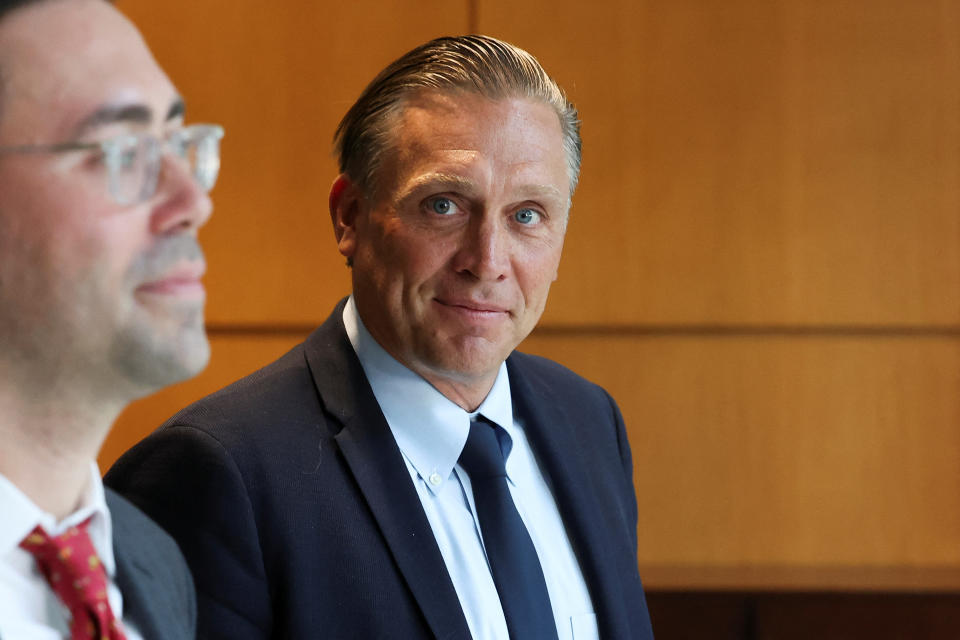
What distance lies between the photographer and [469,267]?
143 centimetres

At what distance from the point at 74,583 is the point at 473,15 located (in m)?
2.39

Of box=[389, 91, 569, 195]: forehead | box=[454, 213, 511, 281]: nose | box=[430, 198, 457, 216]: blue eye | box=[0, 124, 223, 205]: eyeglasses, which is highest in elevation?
box=[0, 124, 223, 205]: eyeglasses

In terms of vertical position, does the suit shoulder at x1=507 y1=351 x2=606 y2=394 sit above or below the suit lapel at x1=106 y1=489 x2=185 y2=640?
below

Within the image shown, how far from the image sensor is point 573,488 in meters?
1.57

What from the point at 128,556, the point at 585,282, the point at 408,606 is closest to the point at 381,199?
the point at 408,606

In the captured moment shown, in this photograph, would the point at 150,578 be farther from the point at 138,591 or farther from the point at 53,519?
the point at 53,519

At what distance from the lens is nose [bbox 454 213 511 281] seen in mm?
1418

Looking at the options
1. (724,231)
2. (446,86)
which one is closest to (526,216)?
(446,86)

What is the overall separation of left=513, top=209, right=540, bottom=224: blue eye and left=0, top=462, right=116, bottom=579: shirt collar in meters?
0.76

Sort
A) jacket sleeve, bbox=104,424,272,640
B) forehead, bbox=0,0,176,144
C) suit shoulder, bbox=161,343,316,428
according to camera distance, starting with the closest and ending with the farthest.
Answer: forehead, bbox=0,0,176,144
jacket sleeve, bbox=104,424,272,640
suit shoulder, bbox=161,343,316,428

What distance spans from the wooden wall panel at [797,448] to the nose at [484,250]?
5.08 feet

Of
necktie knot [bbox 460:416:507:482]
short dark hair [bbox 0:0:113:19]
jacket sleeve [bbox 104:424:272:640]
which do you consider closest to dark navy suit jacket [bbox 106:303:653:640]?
jacket sleeve [bbox 104:424:272:640]

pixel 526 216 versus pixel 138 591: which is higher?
pixel 526 216

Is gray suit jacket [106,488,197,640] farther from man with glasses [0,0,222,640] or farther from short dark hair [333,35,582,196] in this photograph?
short dark hair [333,35,582,196]
